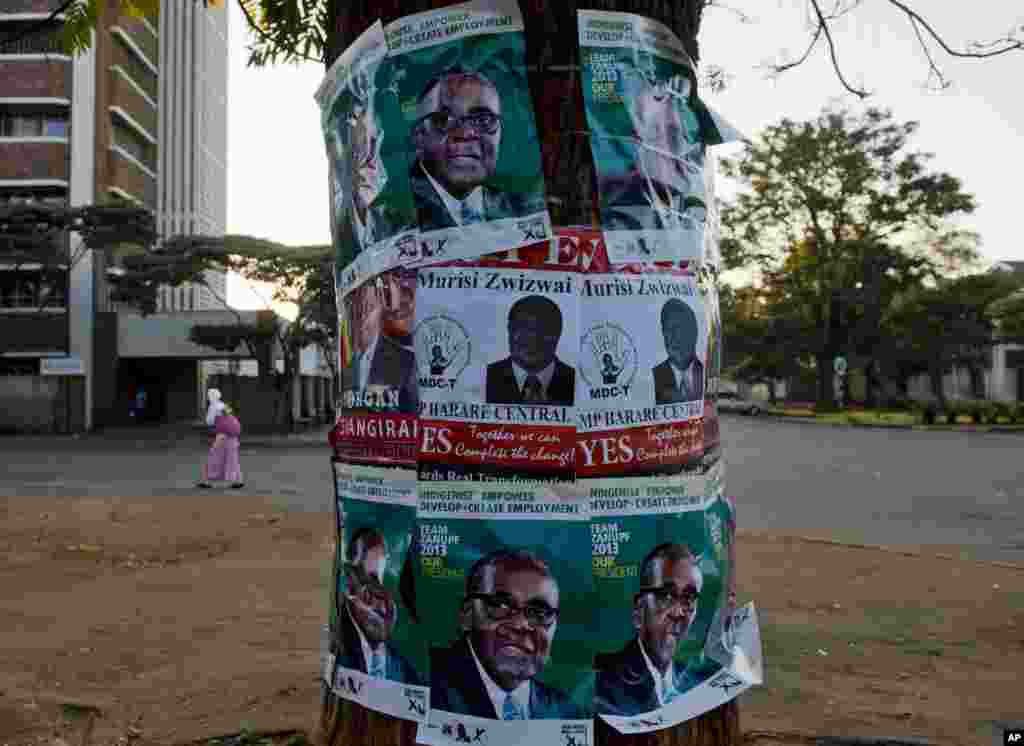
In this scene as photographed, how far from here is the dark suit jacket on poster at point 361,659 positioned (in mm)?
2363

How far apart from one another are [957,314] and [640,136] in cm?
4675

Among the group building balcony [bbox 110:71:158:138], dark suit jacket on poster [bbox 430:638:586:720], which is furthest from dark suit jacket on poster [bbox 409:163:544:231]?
building balcony [bbox 110:71:158:138]

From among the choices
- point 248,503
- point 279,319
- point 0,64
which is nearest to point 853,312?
point 279,319

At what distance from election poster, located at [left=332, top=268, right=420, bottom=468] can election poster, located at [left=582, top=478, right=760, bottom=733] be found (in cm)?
44

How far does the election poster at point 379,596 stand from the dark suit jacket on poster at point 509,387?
0.89ft

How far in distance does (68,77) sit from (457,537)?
4124 cm

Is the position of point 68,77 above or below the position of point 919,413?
above

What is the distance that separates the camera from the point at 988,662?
16.8 ft

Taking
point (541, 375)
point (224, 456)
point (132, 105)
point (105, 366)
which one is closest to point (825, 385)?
point (105, 366)

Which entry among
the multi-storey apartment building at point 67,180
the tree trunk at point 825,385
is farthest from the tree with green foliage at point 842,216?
the multi-storey apartment building at point 67,180

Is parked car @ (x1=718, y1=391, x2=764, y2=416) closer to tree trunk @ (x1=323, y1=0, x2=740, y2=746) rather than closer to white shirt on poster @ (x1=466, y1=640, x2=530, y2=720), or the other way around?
tree trunk @ (x1=323, y1=0, x2=740, y2=746)

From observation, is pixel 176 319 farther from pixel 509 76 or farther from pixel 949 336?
pixel 509 76

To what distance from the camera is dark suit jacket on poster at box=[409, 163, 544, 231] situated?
2320 mm

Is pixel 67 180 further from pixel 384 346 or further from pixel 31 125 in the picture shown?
pixel 384 346
